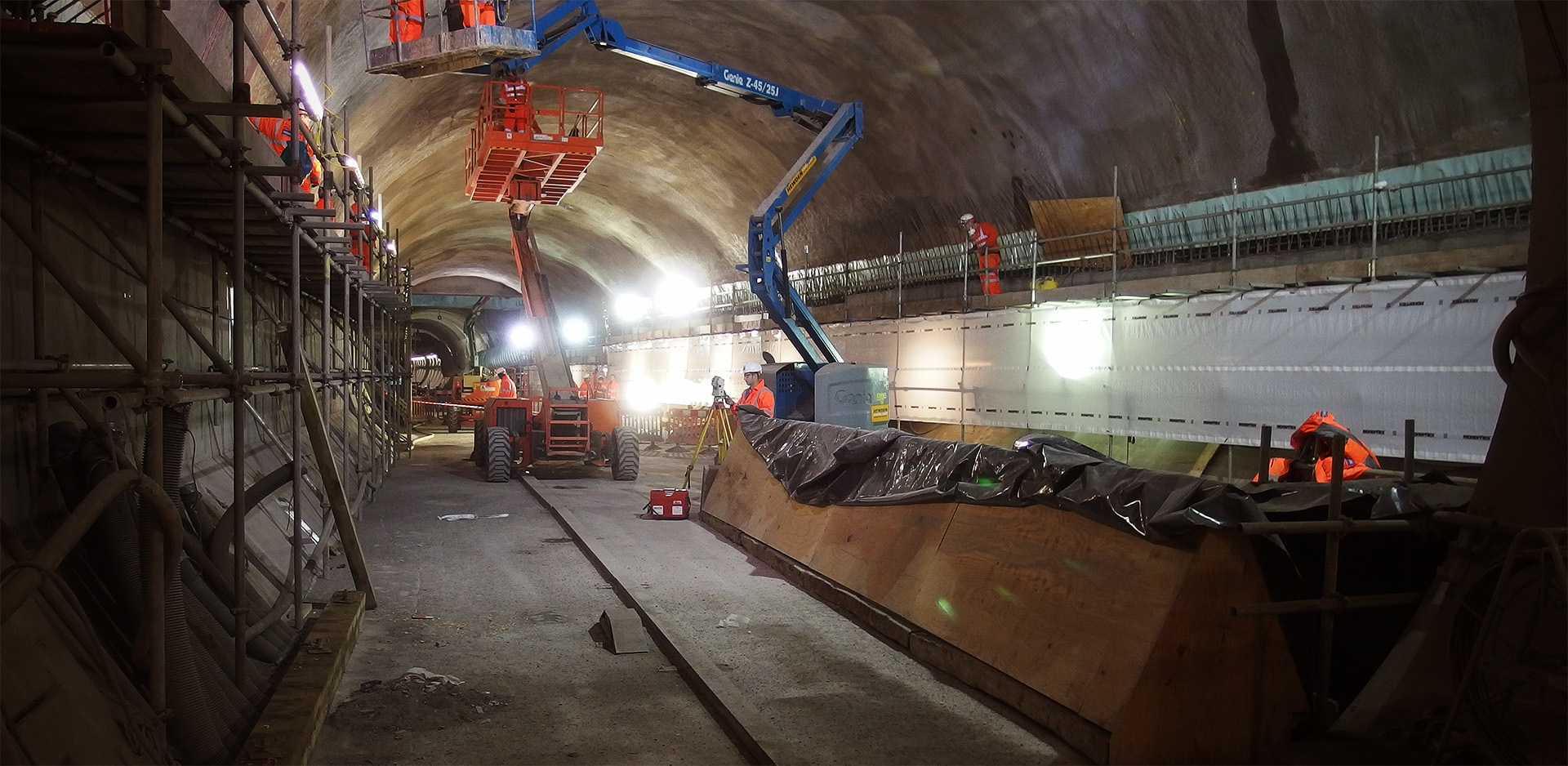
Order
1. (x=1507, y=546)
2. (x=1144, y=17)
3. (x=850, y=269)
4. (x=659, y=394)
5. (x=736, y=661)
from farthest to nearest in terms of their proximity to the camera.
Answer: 1. (x=659, y=394)
2. (x=850, y=269)
3. (x=1144, y=17)
4. (x=736, y=661)
5. (x=1507, y=546)

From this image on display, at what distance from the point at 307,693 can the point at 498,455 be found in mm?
11029

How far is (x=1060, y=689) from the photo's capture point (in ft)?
16.1

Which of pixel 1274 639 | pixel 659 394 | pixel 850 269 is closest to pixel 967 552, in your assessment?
pixel 1274 639

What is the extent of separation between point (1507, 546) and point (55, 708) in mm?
5866

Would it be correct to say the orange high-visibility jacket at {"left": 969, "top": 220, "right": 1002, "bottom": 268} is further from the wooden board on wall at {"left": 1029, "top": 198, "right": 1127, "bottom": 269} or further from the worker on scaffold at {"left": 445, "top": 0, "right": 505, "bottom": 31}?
the worker on scaffold at {"left": 445, "top": 0, "right": 505, "bottom": 31}

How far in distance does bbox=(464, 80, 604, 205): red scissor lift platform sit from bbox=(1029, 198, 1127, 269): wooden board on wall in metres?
7.05

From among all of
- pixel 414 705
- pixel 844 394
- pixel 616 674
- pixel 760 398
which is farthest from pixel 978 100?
pixel 414 705

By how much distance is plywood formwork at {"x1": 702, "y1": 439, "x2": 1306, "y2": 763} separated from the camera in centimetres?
455

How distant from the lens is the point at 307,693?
4805 millimetres

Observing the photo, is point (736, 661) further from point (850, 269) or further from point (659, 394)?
point (659, 394)

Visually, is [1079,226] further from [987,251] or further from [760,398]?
[760,398]

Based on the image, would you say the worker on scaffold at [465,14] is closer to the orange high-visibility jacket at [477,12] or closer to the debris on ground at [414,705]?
the orange high-visibility jacket at [477,12]

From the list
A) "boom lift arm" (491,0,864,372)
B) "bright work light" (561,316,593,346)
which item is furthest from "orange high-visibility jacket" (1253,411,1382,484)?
"bright work light" (561,316,593,346)

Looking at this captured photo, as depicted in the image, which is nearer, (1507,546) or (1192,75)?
(1507,546)
